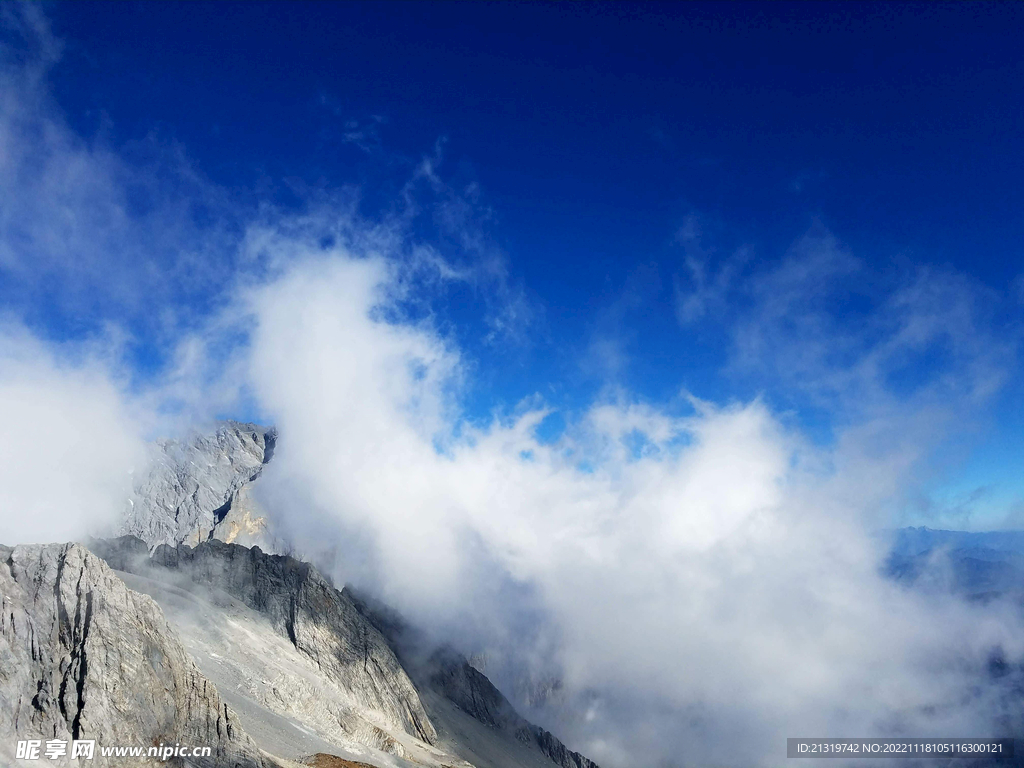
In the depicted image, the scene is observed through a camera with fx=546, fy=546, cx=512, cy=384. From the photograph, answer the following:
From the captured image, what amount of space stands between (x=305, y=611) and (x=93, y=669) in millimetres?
63888

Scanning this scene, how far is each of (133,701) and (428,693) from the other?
91.9 m

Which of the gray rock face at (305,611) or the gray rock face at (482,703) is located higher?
the gray rock face at (305,611)

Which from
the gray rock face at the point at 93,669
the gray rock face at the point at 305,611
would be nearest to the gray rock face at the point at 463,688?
the gray rock face at the point at 305,611

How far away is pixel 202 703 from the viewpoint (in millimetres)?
49500

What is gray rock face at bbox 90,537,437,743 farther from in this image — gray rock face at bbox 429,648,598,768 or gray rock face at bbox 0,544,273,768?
gray rock face at bbox 0,544,273,768

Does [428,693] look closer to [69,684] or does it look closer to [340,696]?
[340,696]

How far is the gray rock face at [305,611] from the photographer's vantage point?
331ft

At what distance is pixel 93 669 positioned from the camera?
147 feet

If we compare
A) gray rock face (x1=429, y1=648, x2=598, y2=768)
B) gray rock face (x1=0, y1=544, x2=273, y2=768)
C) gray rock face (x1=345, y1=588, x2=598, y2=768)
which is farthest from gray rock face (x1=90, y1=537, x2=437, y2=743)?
gray rock face (x1=0, y1=544, x2=273, y2=768)

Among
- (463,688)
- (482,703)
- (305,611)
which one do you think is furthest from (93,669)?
(482,703)

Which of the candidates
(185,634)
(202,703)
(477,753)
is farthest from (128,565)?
(477,753)

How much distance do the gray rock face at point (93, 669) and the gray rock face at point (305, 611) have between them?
2051 inches

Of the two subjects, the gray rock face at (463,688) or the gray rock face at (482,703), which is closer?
the gray rock face at (463,688)

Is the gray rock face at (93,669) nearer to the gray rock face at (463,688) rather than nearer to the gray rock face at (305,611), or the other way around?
the gray rock face at (305,611)
